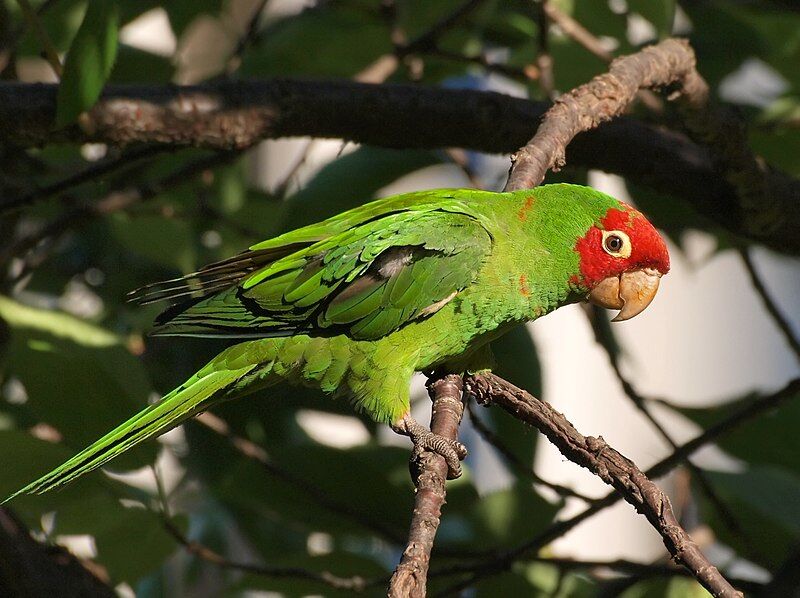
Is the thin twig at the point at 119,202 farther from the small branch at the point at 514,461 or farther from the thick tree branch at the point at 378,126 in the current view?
A: the small branch at the point at 514,461

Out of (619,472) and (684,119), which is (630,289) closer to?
(684,119)

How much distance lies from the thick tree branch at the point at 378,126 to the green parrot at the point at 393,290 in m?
0.29

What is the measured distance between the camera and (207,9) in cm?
270

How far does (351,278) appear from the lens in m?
1.91

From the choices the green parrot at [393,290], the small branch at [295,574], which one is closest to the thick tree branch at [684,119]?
the green parrot at [393,290]

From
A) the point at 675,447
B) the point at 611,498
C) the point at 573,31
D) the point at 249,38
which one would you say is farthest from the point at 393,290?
the point at 249,38

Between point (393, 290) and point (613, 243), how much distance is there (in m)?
0.47

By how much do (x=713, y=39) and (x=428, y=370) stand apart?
4.65ft

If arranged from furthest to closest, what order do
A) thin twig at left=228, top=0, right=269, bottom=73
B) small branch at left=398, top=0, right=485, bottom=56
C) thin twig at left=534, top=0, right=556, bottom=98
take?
thin twig at left=228, top=0, right=269, bottom=73 → small branch at left=398, top=0, right=485, bottom=56 → thin twig at left=534, top=0, right=556, bottom=98

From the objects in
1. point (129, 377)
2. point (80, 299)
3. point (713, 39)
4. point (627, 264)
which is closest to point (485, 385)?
point (627, 264)

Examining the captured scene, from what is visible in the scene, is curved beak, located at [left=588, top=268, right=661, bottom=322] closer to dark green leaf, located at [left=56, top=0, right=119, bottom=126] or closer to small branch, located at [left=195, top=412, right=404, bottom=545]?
small branch, located at [left=195, top=412, right=404, bottom=545]

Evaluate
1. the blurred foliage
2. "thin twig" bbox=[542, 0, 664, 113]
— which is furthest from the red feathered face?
"thin twig" bbox=[542, 0, 664, 113]

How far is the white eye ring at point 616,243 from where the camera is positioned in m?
1.98

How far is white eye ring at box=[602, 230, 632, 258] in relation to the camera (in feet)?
6.48
